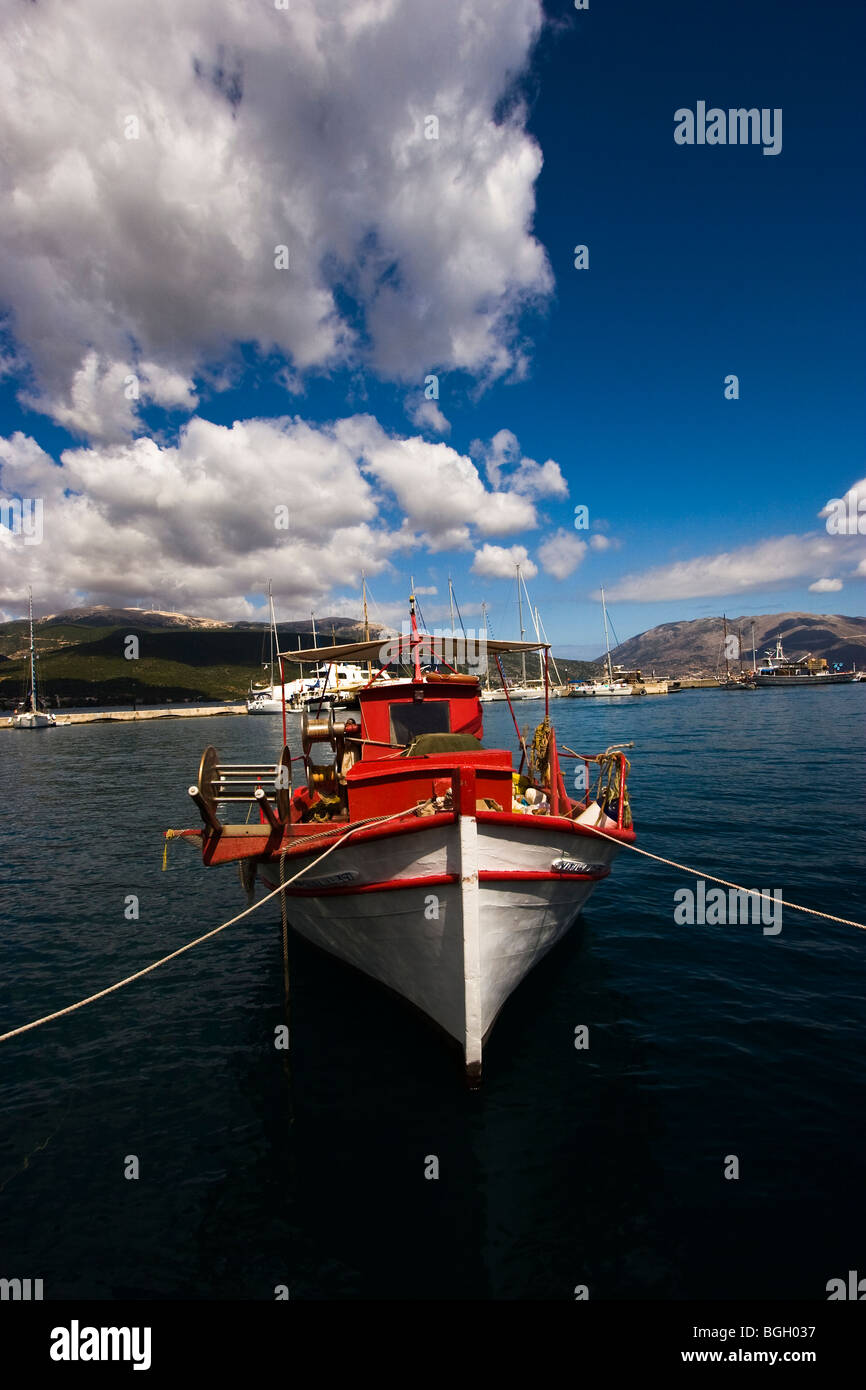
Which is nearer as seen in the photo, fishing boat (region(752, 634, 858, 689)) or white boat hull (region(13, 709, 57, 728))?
white boat hull (region(13, 709, 57, 728))

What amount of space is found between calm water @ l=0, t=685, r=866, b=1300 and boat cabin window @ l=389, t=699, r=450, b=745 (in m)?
4.55

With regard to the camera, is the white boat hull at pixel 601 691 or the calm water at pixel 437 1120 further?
the white boat hull at pixel 601 691

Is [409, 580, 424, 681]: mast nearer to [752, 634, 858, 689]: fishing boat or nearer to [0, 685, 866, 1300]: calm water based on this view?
[0, 685, 866, 1300]: calm water

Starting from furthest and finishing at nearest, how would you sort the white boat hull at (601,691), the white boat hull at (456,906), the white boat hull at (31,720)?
1. the white boat hull at (601,691)
2. the white boat hull at (31,720)
3. the white boat hull at (456,906)

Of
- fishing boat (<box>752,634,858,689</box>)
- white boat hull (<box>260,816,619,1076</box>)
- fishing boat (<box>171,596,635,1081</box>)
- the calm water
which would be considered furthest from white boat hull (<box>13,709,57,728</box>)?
fishing boat (<box>752,634,858,689</box>)

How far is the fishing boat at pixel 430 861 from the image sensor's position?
→ 693cm

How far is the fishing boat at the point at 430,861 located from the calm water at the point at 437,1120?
1005 mm

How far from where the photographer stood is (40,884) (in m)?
15.7

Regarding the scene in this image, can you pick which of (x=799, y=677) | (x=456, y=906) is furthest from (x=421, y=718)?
(x=799, y=677)

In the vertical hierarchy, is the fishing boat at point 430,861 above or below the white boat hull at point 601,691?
below

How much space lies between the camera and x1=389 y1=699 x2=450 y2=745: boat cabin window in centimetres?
1111

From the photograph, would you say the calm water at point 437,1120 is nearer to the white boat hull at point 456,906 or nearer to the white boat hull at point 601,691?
the white boat hull at point 456,906

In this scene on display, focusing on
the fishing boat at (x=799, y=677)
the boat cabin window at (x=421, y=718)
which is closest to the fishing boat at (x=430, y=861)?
the boat cabin window at (x=421, y=718)

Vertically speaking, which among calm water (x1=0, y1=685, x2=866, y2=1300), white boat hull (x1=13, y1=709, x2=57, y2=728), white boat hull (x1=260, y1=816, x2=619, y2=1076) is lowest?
calm water (x1=0, y1=685, x2=866, y2=1300)
